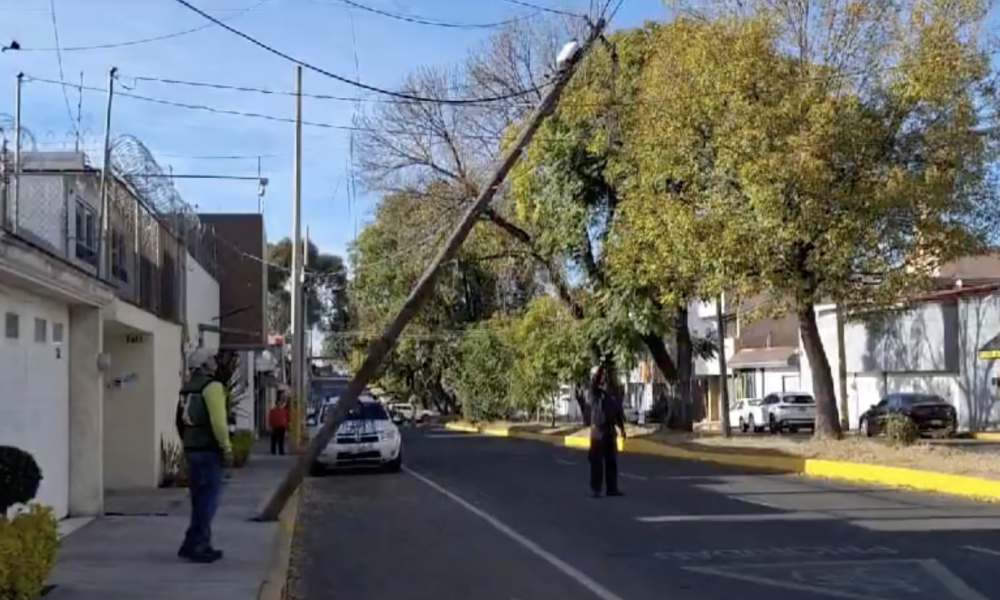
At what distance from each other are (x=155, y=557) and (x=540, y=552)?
→ 3811 mm

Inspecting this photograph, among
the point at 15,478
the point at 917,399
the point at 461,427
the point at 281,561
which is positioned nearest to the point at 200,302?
the point at 281,561

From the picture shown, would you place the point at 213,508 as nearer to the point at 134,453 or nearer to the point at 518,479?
the point at 134,453

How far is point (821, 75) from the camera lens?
26.3 m

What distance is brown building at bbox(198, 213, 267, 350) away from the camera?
38.4 meters

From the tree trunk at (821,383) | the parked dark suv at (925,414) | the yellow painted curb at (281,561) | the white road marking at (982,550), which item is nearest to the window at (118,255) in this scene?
the yellow painted curb at (281,561)

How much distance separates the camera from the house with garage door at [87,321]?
13.9m

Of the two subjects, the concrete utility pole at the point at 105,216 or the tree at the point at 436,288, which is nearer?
the concrete utility pole at the point at 105,216

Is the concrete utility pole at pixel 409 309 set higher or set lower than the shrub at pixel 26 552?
higher

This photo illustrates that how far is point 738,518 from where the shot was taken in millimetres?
16969

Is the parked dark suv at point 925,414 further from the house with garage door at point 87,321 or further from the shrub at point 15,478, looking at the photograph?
the shrub at point 15,478

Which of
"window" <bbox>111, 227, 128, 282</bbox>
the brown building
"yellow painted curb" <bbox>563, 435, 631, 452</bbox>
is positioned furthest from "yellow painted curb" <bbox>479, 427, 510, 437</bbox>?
"window" <bbox>111, 227, 128, 282</bbox>

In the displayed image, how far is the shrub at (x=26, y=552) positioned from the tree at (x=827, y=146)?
1795 cm

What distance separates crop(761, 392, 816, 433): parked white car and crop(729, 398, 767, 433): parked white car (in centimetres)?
113

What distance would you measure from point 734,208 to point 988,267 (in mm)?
28810
